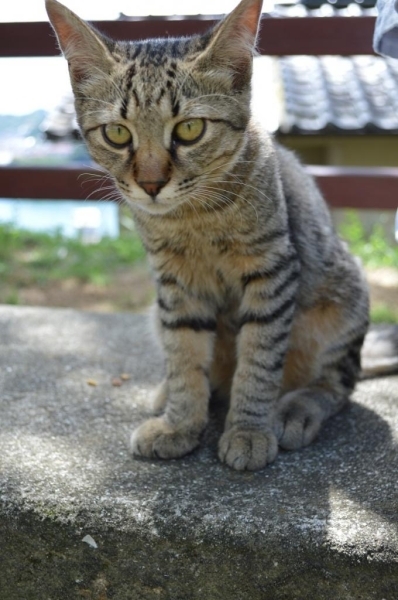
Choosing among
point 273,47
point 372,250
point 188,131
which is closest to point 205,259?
point 188,131

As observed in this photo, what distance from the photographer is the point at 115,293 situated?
17.5 feet

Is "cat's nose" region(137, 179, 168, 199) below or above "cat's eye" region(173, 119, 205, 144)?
below

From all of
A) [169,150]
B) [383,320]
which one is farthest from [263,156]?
[383,320]

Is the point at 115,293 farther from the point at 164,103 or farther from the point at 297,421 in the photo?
the point at 164,103

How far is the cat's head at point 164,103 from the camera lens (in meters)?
2.15

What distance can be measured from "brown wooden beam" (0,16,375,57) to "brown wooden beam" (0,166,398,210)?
0.64 meters

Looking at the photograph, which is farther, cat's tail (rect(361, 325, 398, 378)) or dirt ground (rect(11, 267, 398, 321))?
dirt ground (rect(11, 267, 398, 321))

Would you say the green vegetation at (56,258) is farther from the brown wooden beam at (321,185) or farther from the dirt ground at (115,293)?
the brown wooden beam at (321,185)

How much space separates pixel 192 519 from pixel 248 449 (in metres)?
0.37

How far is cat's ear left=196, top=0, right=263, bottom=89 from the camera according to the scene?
7.20 ft

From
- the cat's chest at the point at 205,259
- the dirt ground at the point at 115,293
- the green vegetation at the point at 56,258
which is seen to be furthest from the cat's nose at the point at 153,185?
the green vegetation at the point at 56,258

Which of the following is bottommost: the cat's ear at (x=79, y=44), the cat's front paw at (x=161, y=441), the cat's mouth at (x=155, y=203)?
the cat's front paw at (x=161, y=441)

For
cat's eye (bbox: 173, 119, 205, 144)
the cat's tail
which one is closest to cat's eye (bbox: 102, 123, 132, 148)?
cat's eye (bbox: 173, 119, 205, 144)

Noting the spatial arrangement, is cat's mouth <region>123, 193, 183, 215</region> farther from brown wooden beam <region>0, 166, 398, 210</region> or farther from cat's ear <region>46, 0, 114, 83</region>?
brown wooden beam <region>0, 166, 398, 210</region>
